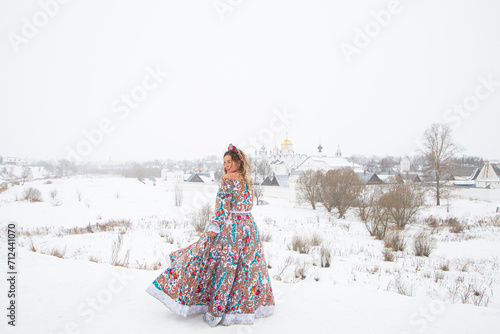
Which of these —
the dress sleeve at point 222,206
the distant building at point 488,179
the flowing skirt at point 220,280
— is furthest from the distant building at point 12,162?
the distant building at point 488,179

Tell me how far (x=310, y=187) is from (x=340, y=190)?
164 inches

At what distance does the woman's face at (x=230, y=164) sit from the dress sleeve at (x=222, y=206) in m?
0.20

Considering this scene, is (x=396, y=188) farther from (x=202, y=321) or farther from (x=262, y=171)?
(x=262, y=171)

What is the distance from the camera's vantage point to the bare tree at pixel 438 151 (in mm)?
29845

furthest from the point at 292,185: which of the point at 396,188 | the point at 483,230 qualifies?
the point at 483,230

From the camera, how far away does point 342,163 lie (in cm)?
5969

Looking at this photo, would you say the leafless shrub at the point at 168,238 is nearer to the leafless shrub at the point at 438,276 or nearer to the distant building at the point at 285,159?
the leafless shrub at the point at 438,276

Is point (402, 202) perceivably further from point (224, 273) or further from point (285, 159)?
point (285, 159)

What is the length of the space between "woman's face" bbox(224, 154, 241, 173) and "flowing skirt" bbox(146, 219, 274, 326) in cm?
59

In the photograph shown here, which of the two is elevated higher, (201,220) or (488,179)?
(488,179)

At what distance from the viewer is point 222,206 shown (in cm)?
315

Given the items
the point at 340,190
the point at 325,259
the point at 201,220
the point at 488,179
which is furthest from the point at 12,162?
the point at 488,179

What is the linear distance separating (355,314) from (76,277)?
3662 mm

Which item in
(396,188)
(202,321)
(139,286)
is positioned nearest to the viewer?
(202,321)
